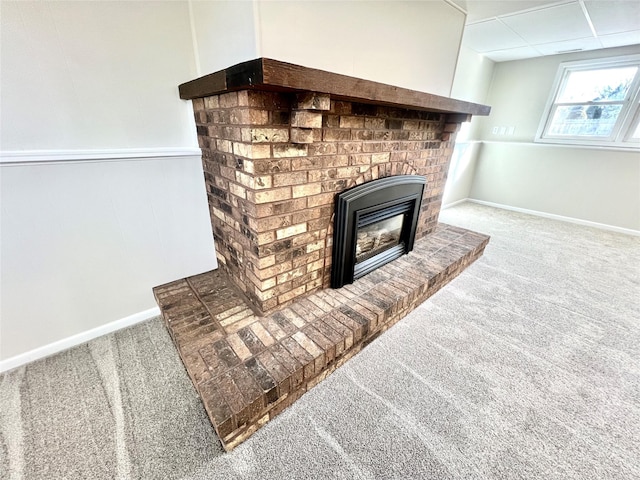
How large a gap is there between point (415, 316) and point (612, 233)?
3.58 meters

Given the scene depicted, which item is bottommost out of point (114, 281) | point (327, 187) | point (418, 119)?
point (114, 281)

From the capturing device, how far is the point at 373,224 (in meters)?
1.87

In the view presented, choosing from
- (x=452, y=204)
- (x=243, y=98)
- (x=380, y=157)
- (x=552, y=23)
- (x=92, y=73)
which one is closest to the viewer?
(x=243, y=98)

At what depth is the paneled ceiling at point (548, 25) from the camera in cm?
194

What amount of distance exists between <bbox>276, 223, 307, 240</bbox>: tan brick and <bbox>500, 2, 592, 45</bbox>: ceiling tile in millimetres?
2616

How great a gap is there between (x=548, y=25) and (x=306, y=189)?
2.91 metres

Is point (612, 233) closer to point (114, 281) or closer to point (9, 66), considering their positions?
point (114, 281)

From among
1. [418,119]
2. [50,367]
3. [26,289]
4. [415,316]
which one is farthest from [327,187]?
[50,367]

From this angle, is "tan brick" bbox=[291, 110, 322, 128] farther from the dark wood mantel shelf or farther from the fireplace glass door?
the fireplace glass door

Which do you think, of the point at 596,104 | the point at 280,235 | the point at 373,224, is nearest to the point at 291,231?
the point at 280,235

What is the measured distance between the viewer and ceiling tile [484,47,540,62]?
3.17 m

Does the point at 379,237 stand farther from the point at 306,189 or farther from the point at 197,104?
the point at 197,104

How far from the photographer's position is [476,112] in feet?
6.47

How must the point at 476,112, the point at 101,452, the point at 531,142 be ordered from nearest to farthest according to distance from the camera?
the point at 101,452 < the point at 476,112 < the point at 531,142
